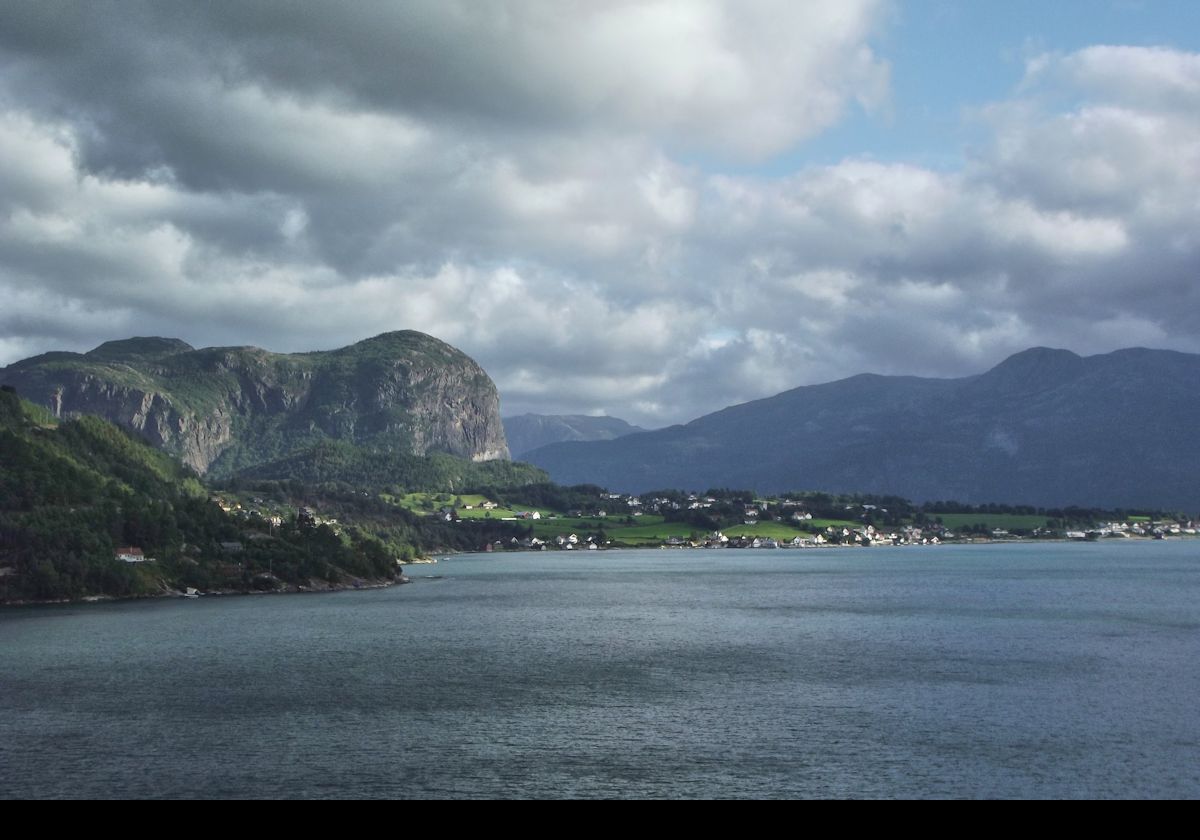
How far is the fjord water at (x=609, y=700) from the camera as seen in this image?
41.6 metres

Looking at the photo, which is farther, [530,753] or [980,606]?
[980,606]

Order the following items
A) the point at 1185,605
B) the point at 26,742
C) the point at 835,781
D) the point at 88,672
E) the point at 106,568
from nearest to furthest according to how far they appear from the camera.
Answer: the point at 835,781 < the point at 26,742 < the point at 88,672 < the point at 1185,605 < the point at 106,568

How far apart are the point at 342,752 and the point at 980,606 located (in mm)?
83416

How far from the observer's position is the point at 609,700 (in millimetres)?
57625

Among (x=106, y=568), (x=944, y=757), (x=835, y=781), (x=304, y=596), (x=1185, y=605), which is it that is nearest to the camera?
(x=835, y=781)

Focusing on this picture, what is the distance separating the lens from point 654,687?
204 feet

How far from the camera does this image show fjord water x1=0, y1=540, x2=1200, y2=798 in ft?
136

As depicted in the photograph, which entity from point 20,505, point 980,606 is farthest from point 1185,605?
point 20,505
